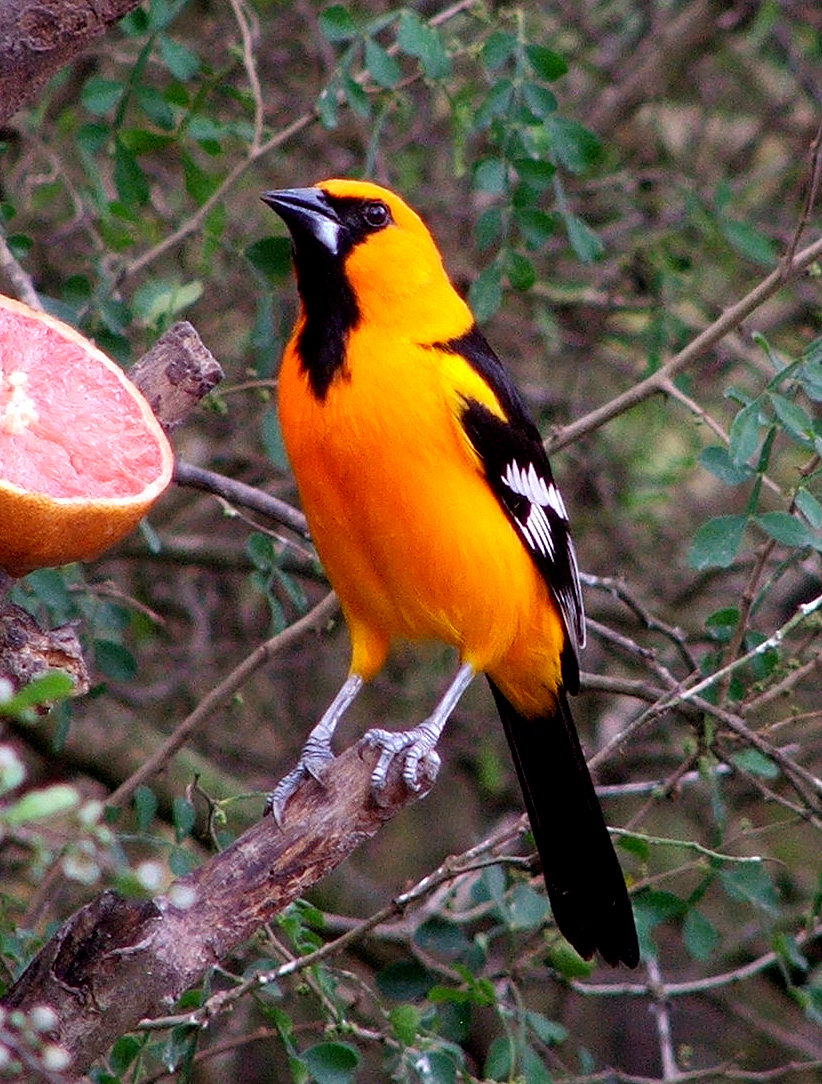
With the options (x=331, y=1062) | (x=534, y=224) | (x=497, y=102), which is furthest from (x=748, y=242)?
(x=331, y=1062)

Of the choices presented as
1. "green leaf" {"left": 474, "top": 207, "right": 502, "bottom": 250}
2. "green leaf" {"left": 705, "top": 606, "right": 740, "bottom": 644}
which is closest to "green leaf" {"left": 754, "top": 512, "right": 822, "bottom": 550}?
"green leaf" {"left": 705, "top": 606, "right": 740, "bottom": 644}

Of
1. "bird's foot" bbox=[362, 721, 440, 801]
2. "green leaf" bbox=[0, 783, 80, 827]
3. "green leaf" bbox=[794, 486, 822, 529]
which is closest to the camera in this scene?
"green leaf" bbox=[0, 783, 80, 827]

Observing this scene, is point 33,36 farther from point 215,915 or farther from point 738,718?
point 738,718

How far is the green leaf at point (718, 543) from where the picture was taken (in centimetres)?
307

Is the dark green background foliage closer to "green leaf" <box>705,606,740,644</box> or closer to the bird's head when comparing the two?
"green leaf" <box>705,606,740,644</box>

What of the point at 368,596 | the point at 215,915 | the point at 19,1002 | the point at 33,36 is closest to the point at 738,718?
the point at 368,596

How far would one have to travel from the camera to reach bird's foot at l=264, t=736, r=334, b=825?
256 centimetres

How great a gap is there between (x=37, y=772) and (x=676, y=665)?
183cm

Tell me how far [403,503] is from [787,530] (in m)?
0.71

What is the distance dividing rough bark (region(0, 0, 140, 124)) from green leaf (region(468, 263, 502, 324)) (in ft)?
4.47

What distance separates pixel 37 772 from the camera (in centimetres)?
442

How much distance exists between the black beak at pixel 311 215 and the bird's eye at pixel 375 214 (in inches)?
2.4

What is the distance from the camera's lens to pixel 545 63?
356cm

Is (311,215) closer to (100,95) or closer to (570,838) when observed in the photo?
(100,95)
